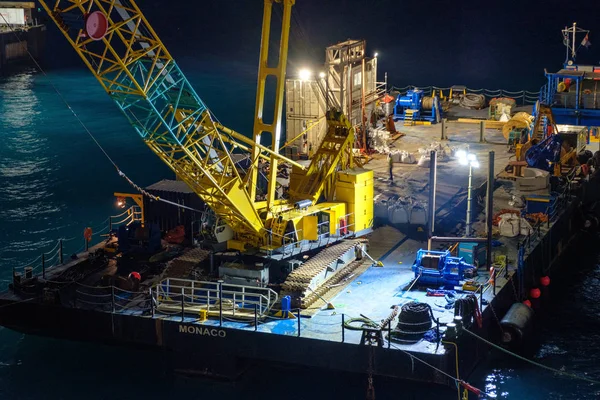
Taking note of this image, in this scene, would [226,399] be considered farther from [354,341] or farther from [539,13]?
[539,13]

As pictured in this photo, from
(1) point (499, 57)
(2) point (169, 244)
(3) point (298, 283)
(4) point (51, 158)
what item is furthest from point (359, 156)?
(1) point (499, 57)

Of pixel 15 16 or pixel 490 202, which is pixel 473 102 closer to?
pixel 490 202

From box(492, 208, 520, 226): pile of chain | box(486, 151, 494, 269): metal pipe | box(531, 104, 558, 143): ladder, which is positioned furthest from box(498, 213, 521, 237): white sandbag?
box(531, 104, 558, 143): ladder

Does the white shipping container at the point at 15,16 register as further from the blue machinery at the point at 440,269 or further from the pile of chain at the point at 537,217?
the blue machinery at the point at 440,269

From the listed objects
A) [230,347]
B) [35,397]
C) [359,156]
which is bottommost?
[35,397]

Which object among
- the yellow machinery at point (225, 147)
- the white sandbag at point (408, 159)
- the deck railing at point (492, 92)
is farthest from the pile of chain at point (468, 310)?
the deck railing at point (492, 92)

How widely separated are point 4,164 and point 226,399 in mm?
47049

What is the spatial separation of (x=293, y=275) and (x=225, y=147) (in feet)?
18.9

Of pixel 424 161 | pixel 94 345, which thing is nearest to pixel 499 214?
pixel 424 161

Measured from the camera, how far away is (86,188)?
234 ft

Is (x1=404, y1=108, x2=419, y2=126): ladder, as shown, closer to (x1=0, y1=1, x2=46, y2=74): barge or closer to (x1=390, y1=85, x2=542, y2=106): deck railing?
(x1=390, y1=85, x2=542, y2=106): deck railing

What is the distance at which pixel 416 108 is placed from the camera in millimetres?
70875

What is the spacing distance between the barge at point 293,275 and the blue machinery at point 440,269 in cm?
6

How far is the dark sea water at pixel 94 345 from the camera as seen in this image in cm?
3859
